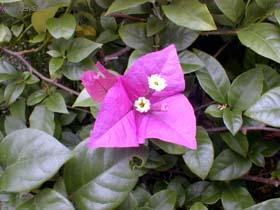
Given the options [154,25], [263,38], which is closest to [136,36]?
[154,25]

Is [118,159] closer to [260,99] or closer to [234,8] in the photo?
[260,99]

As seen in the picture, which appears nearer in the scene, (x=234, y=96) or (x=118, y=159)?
(x=118, y=159)

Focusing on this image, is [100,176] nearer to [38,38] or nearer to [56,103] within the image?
[56,103]

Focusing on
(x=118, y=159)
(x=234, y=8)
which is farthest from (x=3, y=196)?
(x=234, y=8)

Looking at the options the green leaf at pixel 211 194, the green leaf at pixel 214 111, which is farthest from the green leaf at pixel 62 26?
the green leaf at pixel 211 194

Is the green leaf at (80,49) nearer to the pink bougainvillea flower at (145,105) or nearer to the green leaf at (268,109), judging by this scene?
the pink bougainvillea flower at (145,105)
